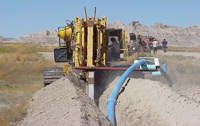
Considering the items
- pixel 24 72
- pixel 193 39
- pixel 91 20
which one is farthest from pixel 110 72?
pixel 193 39

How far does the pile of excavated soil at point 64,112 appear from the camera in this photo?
26.9 ft

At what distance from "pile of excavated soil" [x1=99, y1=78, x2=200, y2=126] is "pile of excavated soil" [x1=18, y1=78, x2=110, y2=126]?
1.25m

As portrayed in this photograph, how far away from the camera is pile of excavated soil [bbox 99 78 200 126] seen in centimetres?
927

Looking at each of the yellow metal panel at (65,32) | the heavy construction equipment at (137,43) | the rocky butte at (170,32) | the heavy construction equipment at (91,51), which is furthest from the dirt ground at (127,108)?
the rocky butte at (170,32)

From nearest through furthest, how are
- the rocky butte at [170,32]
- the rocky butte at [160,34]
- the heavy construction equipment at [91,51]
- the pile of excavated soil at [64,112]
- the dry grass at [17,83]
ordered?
the pile of excavated soil at [64,112]
the dry grass at [17,83]
the heavy construction equipment at [91,51]
the rocky butte at [170,32]
the rocky butte at [160,34]

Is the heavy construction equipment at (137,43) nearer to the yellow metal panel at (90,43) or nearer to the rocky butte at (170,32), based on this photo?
the yellow metal panel at (90,43)

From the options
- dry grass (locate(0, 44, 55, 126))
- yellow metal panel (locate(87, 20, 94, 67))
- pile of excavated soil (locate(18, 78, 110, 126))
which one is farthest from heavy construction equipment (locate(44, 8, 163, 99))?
dry grass (locate(0, 44, 55, 126))

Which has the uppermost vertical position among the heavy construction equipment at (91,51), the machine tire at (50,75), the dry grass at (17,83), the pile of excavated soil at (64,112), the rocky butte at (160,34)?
the rocky butte at (160,34)

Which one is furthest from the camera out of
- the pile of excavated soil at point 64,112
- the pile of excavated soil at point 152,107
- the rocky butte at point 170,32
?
the rocky butte at point 170,32

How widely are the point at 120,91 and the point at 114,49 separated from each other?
4.90 metres

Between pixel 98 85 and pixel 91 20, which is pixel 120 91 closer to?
pixel 98 85

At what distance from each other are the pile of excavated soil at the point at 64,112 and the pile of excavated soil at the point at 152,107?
4.11 feet

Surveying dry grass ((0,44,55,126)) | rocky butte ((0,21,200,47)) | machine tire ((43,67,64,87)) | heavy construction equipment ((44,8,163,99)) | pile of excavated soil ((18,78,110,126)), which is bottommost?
dry grass ((0,44,55,126))

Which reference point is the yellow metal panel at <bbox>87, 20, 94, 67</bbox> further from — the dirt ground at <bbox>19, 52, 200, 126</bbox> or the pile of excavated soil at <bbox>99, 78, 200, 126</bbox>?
the pile of excavated soil at <bbox>99, 78, 200, 126</bbox>
